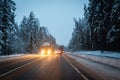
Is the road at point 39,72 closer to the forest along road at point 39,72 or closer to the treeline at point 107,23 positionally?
the forest along road at point 39,72

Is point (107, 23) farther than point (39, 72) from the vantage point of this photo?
Yes

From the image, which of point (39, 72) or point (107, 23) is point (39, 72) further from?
point (107, 23)

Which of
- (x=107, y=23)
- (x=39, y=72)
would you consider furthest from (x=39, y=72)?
(x=107, y=23)

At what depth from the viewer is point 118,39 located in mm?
38594

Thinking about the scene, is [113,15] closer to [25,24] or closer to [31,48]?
[31,48]

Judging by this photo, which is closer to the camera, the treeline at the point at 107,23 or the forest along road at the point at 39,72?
the forest along road at the point at 39,72

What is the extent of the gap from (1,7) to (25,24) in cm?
5681

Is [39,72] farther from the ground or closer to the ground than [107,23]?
closer to the ground

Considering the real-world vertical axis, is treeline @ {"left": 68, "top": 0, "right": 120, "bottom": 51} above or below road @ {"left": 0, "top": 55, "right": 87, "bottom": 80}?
above

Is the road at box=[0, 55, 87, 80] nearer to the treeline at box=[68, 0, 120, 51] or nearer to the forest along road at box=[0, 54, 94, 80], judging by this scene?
the forest along road at box=[0, 54, 94, 80]

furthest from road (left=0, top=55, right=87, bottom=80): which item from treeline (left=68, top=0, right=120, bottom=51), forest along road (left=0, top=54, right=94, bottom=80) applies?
treeline (left=68, top=0, right=120, bottom=51)

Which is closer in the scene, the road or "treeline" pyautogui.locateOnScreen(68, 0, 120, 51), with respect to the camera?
the road

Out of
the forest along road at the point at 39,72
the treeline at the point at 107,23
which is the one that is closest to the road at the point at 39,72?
the forest along road at the point at 39,72

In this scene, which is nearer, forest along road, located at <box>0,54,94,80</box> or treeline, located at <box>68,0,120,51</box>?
forest along road, located at <box>0,54,94,80</box>
